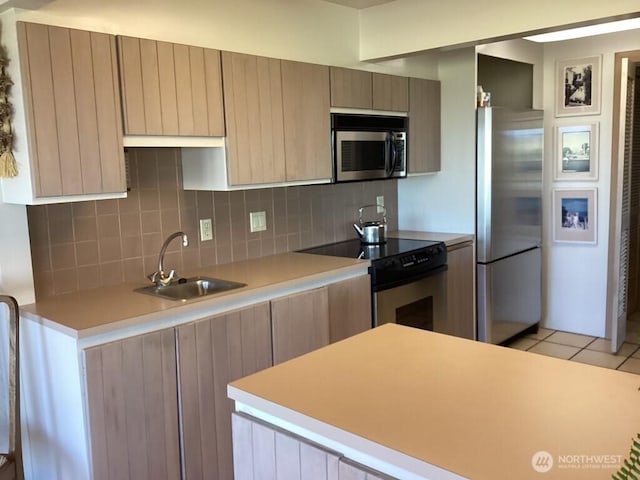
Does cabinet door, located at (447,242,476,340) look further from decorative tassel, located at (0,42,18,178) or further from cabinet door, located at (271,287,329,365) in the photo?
decorative tassel, located at (0,42,18,178)

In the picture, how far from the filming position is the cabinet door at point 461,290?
380cm

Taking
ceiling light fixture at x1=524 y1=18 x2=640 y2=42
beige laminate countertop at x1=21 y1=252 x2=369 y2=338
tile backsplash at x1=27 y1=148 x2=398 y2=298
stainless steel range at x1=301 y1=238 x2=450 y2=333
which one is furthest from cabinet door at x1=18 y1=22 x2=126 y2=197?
ceiling light fixture at x1=524 y1=18 x2=640 y2=42

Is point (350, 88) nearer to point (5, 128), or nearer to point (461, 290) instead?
point (461, 290)

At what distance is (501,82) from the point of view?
15.7 ft

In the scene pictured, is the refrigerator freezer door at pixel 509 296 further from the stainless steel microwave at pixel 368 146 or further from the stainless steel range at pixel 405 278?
the stainless steel microwave at pixel 368 146

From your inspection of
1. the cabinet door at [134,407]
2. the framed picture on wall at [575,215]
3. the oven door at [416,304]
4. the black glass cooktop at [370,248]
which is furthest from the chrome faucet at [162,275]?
the framed picture on wall at [575,215]

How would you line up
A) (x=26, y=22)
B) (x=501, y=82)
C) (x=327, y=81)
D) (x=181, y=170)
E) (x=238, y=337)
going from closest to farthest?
1. (x=26, y=22)
2. (x=238, y=337)
3. (x=181, y=170)
4. (x=327, y=81)
5. (x=501, y=82)

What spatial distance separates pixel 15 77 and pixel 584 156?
3974 mm

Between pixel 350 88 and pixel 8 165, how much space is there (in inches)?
76.7

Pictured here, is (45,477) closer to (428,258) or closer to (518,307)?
(428,258)

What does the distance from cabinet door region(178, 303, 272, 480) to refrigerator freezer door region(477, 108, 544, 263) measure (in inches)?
79.4

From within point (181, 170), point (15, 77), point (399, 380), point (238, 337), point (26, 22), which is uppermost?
point (26, 22)

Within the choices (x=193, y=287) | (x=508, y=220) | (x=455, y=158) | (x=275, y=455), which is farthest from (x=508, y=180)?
(x=275, y=455)

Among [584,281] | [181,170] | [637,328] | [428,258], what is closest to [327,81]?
[181,170]
